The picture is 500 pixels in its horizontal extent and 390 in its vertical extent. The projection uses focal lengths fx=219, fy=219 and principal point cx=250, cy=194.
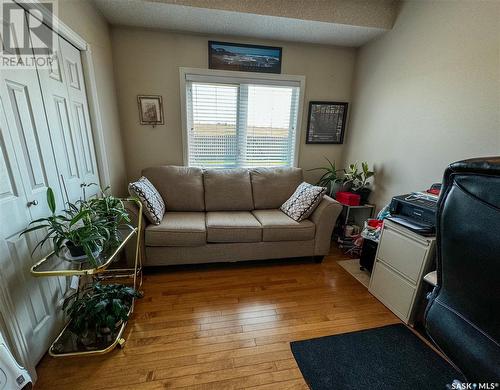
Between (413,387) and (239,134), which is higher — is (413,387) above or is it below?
below

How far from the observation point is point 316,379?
1220 mm

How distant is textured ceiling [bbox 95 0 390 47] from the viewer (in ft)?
6.27

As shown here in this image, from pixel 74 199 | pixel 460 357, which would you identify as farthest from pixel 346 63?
pixel 74 199

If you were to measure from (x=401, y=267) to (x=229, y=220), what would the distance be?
58.3 inches

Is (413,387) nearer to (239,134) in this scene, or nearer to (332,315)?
(332,315)

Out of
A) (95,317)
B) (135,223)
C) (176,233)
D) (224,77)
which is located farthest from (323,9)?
(95,317)

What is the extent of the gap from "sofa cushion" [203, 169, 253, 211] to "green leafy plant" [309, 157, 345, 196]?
1.06 metres

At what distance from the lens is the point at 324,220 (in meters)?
2.22

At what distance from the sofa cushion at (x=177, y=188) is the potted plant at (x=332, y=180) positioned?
162 centimetres

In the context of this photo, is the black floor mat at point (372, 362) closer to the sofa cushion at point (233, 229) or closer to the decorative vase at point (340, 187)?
the sofa cushion at point (233, 229)

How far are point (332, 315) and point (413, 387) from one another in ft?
1.85

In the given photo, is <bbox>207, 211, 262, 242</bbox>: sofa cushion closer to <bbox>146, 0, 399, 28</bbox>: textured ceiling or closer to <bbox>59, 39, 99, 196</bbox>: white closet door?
<bbox>59, 39, 99, 196</bbox>: white closet door

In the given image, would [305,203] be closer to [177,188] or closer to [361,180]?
[361,180]

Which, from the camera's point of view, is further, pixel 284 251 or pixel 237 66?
pixel 237 66
